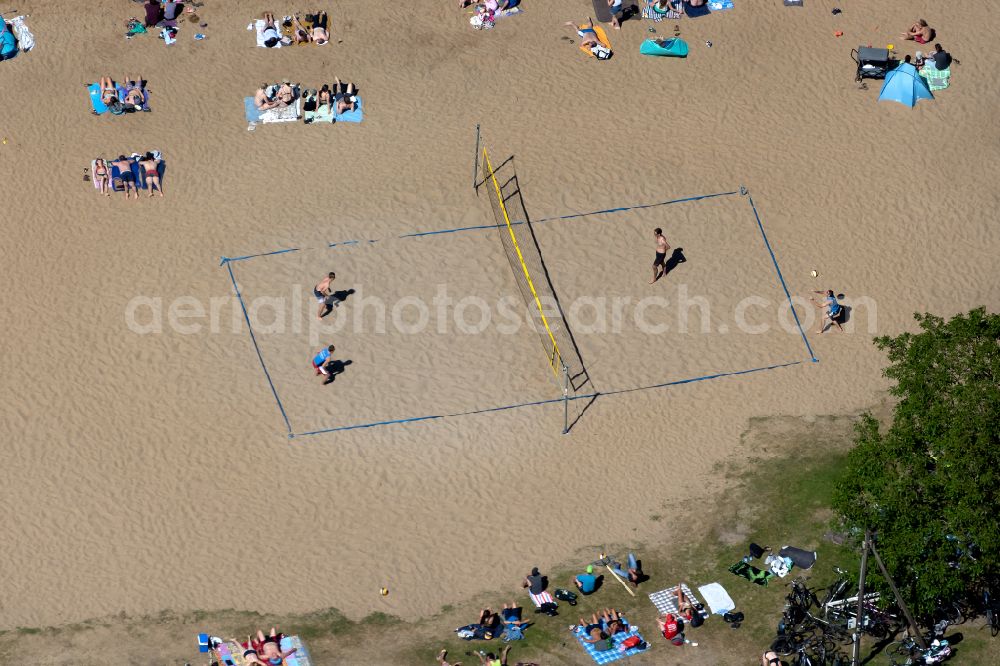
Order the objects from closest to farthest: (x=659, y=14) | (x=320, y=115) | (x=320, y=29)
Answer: (x=320, y=115) < (x=320, y=29) < (x=659, y=14)

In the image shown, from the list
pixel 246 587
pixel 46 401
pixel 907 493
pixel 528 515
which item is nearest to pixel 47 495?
pixel 46 401

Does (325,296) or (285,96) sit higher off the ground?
(285,96)

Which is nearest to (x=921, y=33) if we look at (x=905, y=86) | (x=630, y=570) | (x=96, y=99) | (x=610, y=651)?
(x=905, y=86)

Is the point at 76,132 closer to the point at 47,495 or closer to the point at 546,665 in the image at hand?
the point at 47,495

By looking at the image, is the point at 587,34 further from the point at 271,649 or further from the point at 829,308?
the point at 271,649

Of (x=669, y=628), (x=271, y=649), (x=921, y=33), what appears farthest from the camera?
(x=921, y=33)

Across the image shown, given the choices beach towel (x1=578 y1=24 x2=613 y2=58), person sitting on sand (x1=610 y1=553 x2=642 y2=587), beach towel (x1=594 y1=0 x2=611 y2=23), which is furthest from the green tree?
beach towel (x1=594 y1=0 x2=611 y2=23)

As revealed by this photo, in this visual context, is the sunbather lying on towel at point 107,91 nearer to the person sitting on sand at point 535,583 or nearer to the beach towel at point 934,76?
the person sitting on sand at point 535,583

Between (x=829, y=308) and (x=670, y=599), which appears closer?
(x=670, y=599)
